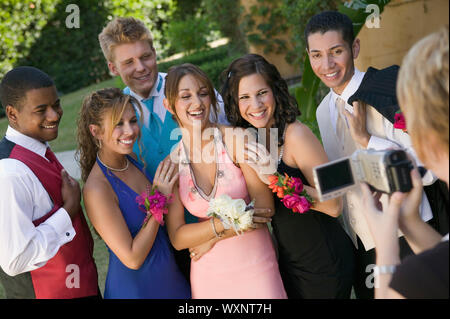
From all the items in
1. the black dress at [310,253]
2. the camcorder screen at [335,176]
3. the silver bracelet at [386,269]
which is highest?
the camcorder screen at [335,176]

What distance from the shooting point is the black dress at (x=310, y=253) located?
9.32ft

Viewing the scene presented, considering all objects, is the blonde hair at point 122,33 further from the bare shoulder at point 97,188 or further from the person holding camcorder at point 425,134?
the person holding camcorder at point 425,134

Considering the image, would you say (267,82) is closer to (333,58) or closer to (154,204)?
(333,58)

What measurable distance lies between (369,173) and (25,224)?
176 cm

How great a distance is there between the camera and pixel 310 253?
9.31 feet

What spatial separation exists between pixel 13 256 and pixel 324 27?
2.32 m

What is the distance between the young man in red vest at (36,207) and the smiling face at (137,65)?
0.92 meters

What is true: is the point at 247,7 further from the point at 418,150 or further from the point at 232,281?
the point at 418,150

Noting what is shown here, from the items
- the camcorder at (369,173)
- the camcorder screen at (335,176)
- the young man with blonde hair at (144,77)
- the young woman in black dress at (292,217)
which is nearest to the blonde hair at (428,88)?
the camcorder at (369,173)

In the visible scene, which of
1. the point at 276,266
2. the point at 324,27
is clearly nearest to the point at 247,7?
the point at 324,27

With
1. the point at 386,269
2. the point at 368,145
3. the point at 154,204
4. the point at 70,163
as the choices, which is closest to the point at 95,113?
the point at 154,204

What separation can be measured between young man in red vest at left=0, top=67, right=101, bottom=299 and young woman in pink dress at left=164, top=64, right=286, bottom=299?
1.94 ft

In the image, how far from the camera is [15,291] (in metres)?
2.74

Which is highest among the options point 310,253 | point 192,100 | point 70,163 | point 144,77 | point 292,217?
point 144,77
